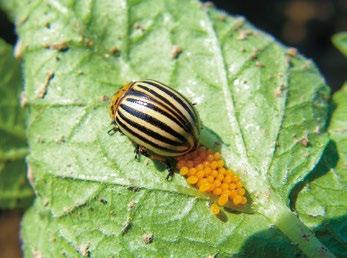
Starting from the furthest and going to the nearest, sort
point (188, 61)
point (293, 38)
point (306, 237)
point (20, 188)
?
point (293, 38) < point (20, 188) < point (188, 61) < point (306, 237)

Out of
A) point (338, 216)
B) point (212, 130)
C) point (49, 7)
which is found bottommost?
point (338, 216)

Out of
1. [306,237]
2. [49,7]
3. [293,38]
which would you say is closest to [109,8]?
[49,7]

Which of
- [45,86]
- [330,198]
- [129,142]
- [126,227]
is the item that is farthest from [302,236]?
[45,86]

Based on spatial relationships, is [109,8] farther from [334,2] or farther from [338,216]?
[334,2]

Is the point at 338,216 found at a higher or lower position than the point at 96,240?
higher

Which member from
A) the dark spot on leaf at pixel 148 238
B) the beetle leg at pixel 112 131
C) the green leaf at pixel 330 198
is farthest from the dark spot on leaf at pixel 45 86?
the green leaf at pixel 330 198

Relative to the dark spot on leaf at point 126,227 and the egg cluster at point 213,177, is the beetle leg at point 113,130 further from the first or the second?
the dark spot on leaf at point 126,227

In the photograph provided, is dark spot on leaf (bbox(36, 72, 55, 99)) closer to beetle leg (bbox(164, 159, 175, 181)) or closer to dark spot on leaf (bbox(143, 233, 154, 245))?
beetle leg (bbox(164, 159, 175, 181))
